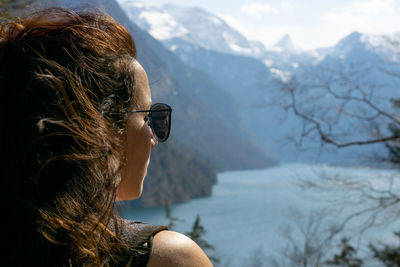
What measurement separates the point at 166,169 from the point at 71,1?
38.6 meters

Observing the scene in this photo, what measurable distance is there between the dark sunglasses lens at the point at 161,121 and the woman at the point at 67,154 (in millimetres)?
84

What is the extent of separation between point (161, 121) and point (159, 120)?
0.4 inches

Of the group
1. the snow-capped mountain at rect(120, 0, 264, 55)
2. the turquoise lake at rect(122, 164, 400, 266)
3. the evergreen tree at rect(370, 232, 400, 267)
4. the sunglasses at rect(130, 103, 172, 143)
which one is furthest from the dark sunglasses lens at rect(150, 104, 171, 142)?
the snow-capped mountain at rect(120, 0, 264, 55)

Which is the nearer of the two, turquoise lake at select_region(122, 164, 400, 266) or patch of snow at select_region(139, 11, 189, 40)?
turquoise lake at select_region(122, 164, 400, 266)

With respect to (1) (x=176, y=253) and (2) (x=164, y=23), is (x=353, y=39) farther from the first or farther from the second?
(2) (x=164, y=23)

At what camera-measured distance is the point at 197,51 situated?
146 m

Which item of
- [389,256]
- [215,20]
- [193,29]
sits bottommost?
[193,29]

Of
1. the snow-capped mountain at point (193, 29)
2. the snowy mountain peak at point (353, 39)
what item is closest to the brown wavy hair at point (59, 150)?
the snowy mountain peak at point (353, 39)

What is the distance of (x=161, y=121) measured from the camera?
76cm

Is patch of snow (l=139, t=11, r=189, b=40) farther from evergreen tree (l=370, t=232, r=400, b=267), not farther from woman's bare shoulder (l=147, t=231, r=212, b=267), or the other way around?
woman's bare shoulder (l=147, t=231, r=212, b=267)

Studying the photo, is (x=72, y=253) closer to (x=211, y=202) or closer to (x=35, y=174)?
(x=35, y=174)

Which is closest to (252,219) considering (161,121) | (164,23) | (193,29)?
(161,121)

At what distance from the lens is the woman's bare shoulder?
1.72ft

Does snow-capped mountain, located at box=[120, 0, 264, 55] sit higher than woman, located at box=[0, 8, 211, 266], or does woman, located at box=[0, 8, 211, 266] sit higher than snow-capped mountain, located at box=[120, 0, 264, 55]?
woman, located at box=[0, 8, 211, 266]
